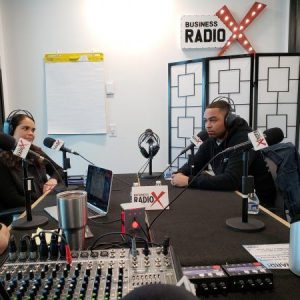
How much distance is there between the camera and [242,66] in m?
3.32

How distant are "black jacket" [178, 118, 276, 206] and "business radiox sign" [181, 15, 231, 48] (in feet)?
5.68

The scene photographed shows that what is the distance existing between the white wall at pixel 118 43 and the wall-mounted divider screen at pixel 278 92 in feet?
1.77

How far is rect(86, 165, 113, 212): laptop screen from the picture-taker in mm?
1394

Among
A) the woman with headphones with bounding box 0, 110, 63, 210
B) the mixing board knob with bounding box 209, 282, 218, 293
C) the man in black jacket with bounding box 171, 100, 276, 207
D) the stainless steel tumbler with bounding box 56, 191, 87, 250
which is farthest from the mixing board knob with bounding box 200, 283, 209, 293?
the woman with headphones with bounding box 0, 110, 63, 210

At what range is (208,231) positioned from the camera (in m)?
1.19

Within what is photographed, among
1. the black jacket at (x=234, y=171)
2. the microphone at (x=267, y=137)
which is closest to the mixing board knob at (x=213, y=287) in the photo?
the microphone at (x=267, y=137)

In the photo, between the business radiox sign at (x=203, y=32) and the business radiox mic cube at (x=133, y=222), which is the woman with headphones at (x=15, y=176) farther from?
the business radiox sign at (x=203, y=32)

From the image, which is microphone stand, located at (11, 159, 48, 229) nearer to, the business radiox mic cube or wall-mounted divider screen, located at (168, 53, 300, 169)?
the business radiox mic cube

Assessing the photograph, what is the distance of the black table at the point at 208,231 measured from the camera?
83 centimetres

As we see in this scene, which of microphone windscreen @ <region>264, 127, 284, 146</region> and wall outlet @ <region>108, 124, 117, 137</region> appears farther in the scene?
wall outlet @ <region>108, 124, 117, 137</region>

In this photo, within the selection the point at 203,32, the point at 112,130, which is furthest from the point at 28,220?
the point at 203,32

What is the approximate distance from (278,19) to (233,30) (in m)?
0.58

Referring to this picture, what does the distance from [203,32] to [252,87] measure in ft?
3.19

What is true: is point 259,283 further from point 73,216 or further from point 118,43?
point 118,43
